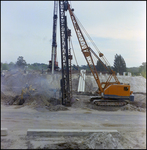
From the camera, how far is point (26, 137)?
3.28m

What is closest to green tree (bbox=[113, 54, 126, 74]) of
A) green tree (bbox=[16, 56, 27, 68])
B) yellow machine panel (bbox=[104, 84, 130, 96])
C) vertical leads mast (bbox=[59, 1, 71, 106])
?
yellow machine panel (bbox=[104, 84, 130, 96])

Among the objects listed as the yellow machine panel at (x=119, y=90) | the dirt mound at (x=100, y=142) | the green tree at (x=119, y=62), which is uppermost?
the green tree at (x=119, y=62)

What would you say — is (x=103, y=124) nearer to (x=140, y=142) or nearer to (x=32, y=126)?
(x=140, y=142)

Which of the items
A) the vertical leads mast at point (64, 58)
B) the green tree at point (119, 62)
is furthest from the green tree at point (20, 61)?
the green tree at point (119, 62)

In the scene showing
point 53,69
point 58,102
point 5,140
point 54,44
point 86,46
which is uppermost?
point 54,44

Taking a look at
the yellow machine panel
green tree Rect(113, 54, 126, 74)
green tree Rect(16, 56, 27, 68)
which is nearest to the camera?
green tree Rect(16, 56, 27, 68)

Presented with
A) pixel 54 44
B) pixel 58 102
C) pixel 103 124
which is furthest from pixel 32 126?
pixel 54 44

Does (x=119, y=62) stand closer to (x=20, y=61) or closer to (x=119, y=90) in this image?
(x=119, y=90)

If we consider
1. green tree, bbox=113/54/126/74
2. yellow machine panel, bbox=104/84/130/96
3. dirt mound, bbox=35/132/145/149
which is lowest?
dirt mound, bbox=35/132/145/149

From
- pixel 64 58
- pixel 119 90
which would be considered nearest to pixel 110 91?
Answer: pixel 119 90

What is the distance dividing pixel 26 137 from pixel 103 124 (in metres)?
2.84

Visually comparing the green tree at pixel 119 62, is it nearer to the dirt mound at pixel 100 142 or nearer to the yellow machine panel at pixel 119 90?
the yellow machine panel at pixel 119 90

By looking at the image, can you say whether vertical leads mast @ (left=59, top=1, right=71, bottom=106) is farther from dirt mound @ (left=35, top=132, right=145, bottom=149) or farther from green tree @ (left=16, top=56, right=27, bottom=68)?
dirt mound @ (left=35, top=132, right=145, bottom=149)

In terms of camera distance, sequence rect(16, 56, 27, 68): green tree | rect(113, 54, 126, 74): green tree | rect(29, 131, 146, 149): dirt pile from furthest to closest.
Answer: rect(113, 54, 126, 74): green tree
rect(16, 56, 27, 68): green tree
rect(29, 131, 146, 149): dirt pile
